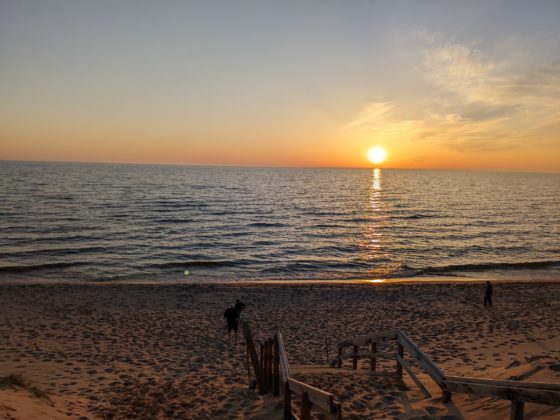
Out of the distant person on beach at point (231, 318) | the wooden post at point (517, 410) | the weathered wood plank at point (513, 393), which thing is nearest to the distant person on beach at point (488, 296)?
the distant person on beach at point (231, 318)

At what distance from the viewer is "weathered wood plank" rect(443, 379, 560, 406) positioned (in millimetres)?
4312

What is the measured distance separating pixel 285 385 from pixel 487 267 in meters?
30.6

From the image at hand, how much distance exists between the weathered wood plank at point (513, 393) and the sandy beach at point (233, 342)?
2.36ft

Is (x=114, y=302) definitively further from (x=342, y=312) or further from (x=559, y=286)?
(x=559, y=286)

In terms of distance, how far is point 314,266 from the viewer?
31422 mm

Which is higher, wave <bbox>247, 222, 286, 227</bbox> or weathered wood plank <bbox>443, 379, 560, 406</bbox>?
weathered wood plank <bbox>443, 379, 560, 406</bbox>

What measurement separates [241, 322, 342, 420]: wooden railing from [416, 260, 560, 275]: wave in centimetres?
2352

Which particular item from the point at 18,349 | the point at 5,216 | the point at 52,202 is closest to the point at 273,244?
the point at 18,349

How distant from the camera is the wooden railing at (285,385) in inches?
196

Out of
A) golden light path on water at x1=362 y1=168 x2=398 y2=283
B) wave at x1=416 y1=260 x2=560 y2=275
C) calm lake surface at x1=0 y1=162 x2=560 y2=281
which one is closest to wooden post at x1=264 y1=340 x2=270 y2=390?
calm lake surface at x1=0 y1=162 x2=560 y2=281

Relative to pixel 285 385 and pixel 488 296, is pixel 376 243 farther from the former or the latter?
pixel 285 385

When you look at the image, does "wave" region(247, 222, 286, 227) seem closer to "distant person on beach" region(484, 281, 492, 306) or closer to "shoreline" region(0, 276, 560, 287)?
"shoreline" region(0, 276, 560, 287)

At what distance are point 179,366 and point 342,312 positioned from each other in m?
9.59

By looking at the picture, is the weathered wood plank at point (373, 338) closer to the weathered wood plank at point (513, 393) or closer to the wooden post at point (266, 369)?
the wooden post at point (266, 369)
